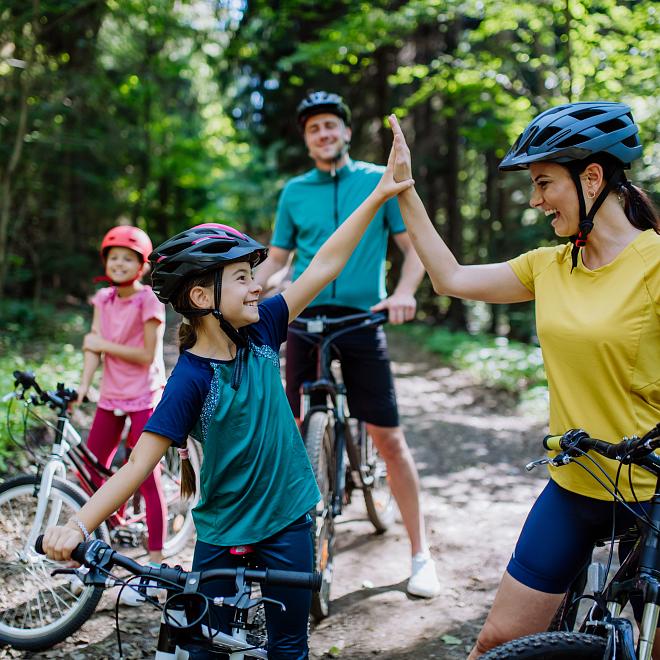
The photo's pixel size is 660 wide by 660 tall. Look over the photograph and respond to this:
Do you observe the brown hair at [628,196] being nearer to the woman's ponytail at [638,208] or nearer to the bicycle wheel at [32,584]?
the woman's ponytail at [638,208]

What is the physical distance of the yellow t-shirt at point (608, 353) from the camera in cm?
229

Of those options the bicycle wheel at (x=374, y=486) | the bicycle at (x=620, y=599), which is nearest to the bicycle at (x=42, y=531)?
the bicycle wheel at (x=374, y=486)

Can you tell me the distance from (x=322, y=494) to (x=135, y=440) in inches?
51.1

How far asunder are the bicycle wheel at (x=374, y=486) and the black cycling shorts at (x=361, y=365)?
1.66 ft

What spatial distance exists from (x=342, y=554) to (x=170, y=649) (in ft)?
10.7

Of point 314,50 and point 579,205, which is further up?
point 314,50

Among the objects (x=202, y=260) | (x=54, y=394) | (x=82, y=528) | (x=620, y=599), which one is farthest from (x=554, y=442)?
(x=54, y=394)

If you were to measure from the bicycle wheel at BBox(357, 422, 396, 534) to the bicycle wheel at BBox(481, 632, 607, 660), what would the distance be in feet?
8.97

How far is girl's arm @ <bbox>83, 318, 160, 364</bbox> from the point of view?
4.23 metres

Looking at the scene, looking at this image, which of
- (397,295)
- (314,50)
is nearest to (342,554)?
(397,295)

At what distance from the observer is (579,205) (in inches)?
97.2

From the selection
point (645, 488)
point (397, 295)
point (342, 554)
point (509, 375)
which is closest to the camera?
point (645, 488)

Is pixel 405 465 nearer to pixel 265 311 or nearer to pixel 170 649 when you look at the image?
pixel 265 311

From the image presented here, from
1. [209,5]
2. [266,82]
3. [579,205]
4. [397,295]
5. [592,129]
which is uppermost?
[209,5]
